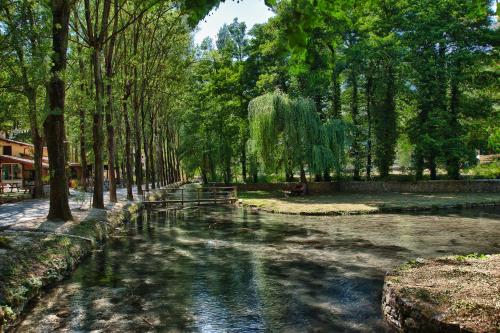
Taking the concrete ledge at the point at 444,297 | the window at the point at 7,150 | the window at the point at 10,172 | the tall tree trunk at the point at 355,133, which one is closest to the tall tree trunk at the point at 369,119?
the tall tree trunk at the point at 355,133

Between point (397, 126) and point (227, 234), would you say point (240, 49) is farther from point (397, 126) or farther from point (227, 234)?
point (227, 234)

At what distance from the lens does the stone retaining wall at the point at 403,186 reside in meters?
35.2

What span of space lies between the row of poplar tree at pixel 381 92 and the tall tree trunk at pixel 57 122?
18.9m

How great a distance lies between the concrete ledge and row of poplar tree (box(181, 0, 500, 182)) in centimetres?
2387

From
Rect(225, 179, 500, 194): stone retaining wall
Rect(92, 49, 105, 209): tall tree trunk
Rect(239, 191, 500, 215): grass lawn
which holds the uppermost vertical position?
Rect(92, 49, 105, 209): tall tree trunk

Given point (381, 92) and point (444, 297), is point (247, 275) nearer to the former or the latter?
point (444, 297)

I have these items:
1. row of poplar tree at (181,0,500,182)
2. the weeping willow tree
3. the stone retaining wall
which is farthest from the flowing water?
the stone retaining wall

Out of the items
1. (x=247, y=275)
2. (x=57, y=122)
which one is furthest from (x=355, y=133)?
(x=247, y=275)

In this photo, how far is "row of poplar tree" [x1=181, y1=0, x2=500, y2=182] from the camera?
35.2 meters

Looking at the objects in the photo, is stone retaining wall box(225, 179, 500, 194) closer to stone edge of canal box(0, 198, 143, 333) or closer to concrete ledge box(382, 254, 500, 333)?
stone edge of canal box(0, 198, 143, 333)

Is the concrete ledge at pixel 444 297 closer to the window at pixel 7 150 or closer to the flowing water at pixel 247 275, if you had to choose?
the flowing water at pixel 247 275

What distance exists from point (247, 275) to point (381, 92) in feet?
105

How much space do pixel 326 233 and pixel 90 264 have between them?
9.83 metres

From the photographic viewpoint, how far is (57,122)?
15844 millimetres
